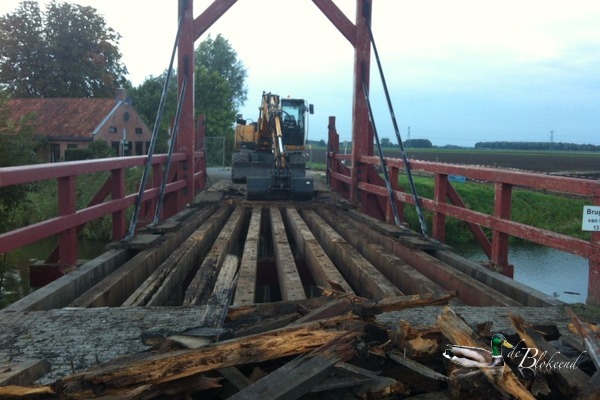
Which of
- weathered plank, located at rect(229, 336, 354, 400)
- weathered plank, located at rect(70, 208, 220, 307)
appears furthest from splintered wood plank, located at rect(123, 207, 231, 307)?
weathered plank, located at rect(229, 336, 354, 400)

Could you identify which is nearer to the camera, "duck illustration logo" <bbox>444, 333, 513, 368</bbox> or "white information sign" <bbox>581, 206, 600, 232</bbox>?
"duck illustration logo" <bbox>444, 333, 513, 368</bbox>

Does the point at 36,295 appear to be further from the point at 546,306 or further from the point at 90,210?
the point at 546,306

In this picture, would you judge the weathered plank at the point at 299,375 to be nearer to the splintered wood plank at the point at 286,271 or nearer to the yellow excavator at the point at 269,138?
the splintered wood plank at the point at 286,271

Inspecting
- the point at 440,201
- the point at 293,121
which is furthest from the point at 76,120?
the point at 440,201

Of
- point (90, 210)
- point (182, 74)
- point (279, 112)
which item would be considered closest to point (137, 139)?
point (279, 112)

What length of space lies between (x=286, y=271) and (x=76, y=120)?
41.7 meters

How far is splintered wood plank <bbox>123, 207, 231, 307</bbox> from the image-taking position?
4555 millimetres

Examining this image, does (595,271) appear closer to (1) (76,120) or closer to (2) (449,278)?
(2) (449,278)

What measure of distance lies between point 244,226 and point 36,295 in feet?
18.4

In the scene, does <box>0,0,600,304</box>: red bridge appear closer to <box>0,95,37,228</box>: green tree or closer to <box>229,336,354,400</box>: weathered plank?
<box>229,336,354,400</box>: weathered plank

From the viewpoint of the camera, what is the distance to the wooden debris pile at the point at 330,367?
98.3 inches

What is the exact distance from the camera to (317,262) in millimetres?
5840

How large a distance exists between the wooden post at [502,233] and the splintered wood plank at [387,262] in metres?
0.77

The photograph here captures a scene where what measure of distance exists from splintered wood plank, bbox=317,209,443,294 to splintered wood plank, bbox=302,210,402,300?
0.18 m
